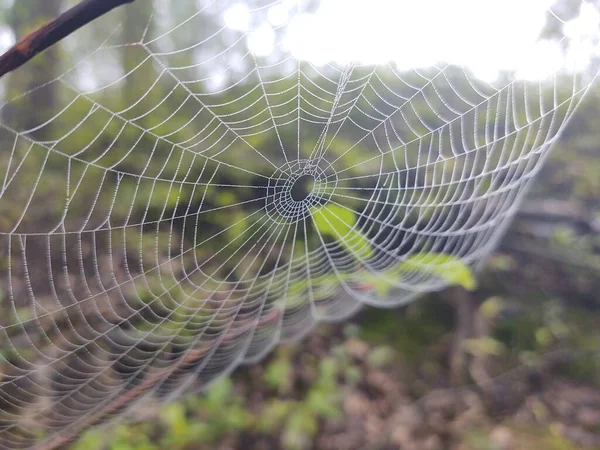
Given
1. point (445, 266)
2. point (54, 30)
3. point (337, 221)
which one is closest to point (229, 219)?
point (337, 221)

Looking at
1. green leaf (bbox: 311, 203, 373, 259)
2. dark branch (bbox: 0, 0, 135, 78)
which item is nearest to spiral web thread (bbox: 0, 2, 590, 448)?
green leaf (bbox: 311, 203, 373, 259)

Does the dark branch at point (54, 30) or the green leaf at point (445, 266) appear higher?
the dark branch at point (54, 30)

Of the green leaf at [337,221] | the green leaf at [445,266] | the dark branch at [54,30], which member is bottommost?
the green leaf at [445,266]

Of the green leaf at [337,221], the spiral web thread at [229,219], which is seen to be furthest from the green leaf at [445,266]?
the green leaf at [337,221]

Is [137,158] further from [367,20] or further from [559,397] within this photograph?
[559,397]

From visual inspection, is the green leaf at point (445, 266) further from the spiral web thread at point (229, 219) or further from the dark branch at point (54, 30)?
the dark branch at point (54, 30)

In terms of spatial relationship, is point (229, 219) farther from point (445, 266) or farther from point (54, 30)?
point (54, 30)
